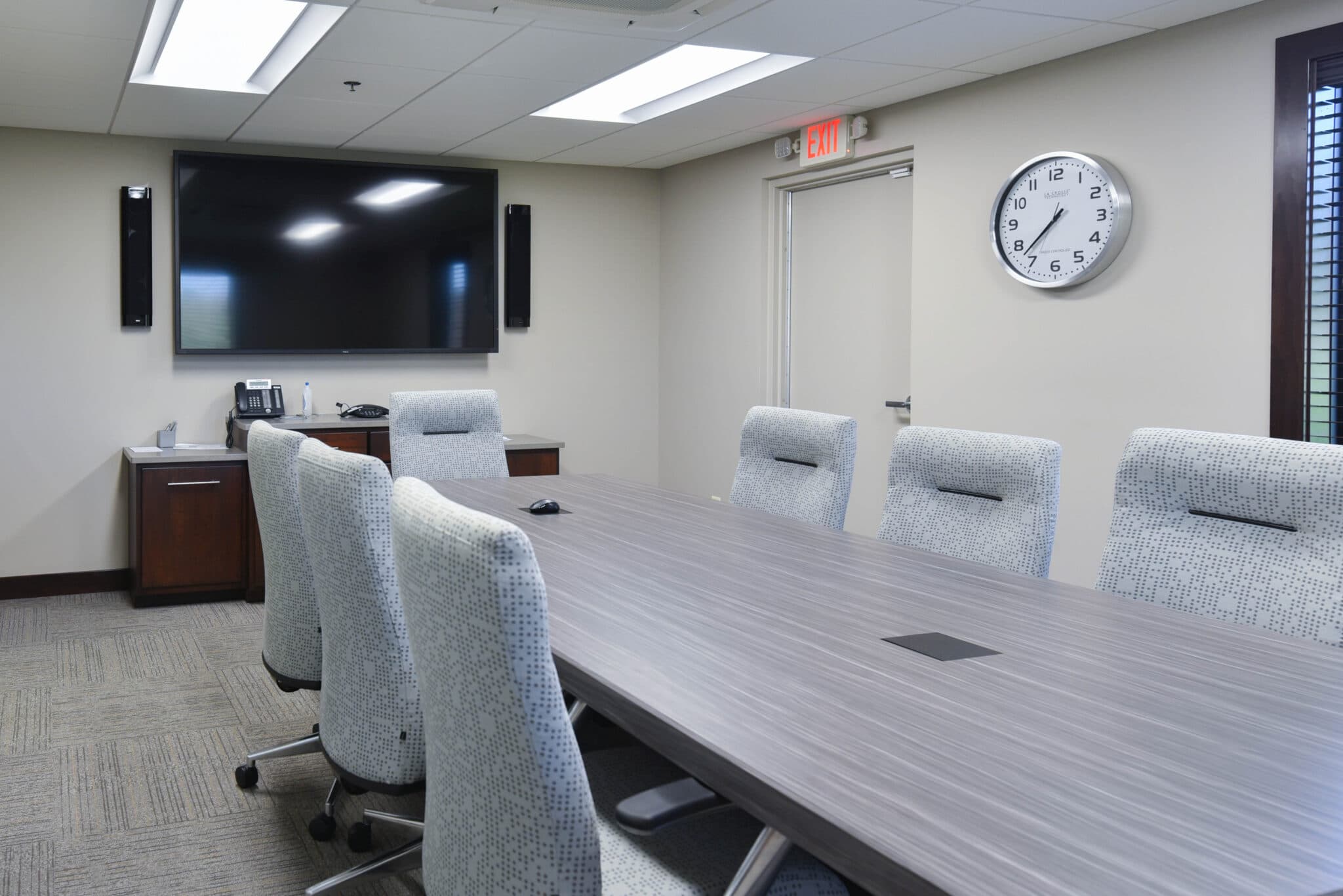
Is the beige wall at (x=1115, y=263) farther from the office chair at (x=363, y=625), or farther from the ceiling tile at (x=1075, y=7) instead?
the office chair at (x=363, y=625)

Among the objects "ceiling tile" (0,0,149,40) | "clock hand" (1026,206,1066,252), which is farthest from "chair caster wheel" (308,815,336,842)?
"clock hand" (1026,206,1066,252)

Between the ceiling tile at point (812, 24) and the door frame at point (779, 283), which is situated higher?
the ceiling tile at point (812, 24)

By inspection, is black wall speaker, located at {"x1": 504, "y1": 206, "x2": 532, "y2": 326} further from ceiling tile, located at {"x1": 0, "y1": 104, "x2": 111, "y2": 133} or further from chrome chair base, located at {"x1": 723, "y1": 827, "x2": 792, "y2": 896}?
chrome chair base, located at {"x1": 723, "y1": 827, "x2": 792, "y2": 896}

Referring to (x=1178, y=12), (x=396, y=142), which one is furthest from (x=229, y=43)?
(x=1178, y=12)

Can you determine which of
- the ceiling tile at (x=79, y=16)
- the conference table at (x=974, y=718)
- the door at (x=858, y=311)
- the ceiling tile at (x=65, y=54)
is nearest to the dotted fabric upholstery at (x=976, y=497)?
the conference table at (x=974, y=718)

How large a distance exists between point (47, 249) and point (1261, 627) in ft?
19.3

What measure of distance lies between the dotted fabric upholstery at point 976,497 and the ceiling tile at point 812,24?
1.48m

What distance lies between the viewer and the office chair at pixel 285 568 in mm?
2844

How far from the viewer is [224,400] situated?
638 cm

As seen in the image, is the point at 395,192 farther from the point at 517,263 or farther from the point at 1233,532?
the point at 1233,532

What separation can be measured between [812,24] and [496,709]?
10.6ft

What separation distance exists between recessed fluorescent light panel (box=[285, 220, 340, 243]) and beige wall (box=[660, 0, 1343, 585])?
3.01 m

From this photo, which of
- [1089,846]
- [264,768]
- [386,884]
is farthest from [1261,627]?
[264,768]

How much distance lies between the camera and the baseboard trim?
6.01 metres
